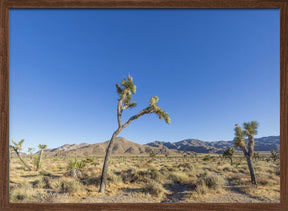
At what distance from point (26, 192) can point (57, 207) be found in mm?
3148

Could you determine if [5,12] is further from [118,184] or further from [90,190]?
[118,184]

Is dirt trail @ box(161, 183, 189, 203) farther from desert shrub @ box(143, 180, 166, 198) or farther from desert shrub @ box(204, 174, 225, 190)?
desert shrub @ box(204, 174, 225, 190)

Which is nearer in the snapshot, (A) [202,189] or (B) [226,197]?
(B) [226,197]

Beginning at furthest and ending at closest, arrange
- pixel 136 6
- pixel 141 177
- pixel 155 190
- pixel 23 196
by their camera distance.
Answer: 1. pixel 141 177
2. pixel 155 190
3. pixel 23 196
4. pixel 136 6

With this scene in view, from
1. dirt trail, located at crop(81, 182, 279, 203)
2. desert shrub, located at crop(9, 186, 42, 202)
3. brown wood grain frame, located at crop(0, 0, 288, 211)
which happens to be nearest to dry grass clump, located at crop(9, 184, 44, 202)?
desert shrub, located at crop(9, 186, 42, 202)

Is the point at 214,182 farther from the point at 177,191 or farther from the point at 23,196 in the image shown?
the point at 23,196

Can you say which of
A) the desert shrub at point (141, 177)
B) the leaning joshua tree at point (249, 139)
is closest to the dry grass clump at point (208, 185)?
the leaning joshua tree at point (249, 139)

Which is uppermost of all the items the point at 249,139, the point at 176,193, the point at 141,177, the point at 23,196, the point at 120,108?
the point at 120,108

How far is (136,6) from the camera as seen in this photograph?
2.56 m

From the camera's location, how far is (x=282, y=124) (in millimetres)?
2477

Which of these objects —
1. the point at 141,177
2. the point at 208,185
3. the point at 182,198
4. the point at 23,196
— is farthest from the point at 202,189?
the point at 23,196

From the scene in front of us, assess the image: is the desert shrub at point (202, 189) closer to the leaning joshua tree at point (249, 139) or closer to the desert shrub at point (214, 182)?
the desert shrub at point (214, 182)

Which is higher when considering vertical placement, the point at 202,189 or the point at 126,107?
the point at 126,107

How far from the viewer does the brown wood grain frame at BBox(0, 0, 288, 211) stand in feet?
7.95
